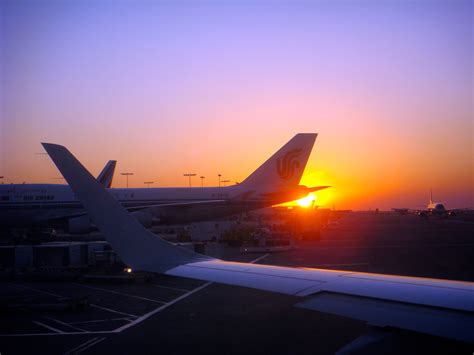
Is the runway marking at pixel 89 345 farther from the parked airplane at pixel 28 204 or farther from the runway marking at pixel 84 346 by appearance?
the parked airplane at pixel 28 204

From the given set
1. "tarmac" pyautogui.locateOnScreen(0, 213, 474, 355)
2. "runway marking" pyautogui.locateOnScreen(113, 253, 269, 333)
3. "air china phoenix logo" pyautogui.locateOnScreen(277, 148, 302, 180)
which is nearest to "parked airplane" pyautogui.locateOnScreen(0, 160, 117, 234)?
"air china phoenix logo" pyautogui.locateOnScreen(277, 148, 302, 180)

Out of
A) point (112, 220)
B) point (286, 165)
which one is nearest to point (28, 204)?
point (286, 165)

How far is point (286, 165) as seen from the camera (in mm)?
32375

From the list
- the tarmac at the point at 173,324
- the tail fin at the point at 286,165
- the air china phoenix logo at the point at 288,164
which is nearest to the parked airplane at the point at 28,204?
the tail fin at the point at 286,165

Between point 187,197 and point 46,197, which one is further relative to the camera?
point 187,197

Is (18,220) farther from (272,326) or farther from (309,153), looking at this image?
(272,326)

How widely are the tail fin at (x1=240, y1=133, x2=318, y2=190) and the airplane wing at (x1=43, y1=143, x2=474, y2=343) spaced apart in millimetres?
26473

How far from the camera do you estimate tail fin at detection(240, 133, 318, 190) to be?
32094mm

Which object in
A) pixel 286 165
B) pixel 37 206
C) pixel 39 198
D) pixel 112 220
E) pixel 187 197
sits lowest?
pixel 112 220

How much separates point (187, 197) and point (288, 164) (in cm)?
770

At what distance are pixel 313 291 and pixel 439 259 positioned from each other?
1733 cm

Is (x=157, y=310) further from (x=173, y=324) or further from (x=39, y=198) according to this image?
(x=39, y=198)

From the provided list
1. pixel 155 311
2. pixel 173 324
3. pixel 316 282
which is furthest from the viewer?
pixel 155 311

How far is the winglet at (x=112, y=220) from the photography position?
557 cm
